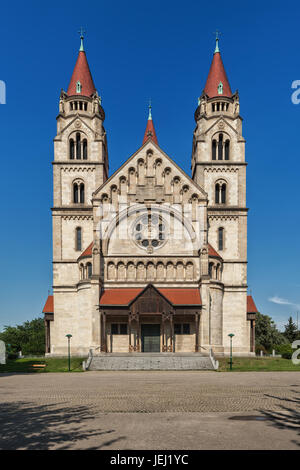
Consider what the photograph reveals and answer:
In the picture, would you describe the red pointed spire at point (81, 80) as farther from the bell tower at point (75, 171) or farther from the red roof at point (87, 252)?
the red roof at point (87, 252)

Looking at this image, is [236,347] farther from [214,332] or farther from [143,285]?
[143,285]

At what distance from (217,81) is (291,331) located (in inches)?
2421

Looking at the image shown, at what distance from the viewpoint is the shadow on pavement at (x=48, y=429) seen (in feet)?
34.8

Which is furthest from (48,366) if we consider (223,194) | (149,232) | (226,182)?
(226,182)

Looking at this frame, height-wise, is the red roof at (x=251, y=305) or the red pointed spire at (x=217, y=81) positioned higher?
the red pointed spire at (x=217, y=81)

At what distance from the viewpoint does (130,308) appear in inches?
1742

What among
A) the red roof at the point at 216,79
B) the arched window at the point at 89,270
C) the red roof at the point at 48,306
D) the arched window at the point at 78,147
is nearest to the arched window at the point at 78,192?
the arched window at the point at 78,147

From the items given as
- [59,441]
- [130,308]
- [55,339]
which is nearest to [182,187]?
[130,308]

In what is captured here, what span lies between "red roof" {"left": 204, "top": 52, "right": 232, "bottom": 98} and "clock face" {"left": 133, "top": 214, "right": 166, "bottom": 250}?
2007cm

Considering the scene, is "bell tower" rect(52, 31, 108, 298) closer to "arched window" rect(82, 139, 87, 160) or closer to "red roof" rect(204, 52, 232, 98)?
"arched window" rect(82, 139, 87, 160)

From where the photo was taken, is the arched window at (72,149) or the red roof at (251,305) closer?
the red roof at (251,305)

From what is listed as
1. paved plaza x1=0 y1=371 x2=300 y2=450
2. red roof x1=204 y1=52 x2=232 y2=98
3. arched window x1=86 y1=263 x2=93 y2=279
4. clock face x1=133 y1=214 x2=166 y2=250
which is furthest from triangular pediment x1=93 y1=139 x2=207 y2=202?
paved plaza x1=0 y1=371 x2=300 y2=450

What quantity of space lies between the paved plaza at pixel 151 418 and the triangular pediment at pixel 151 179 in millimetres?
30326
